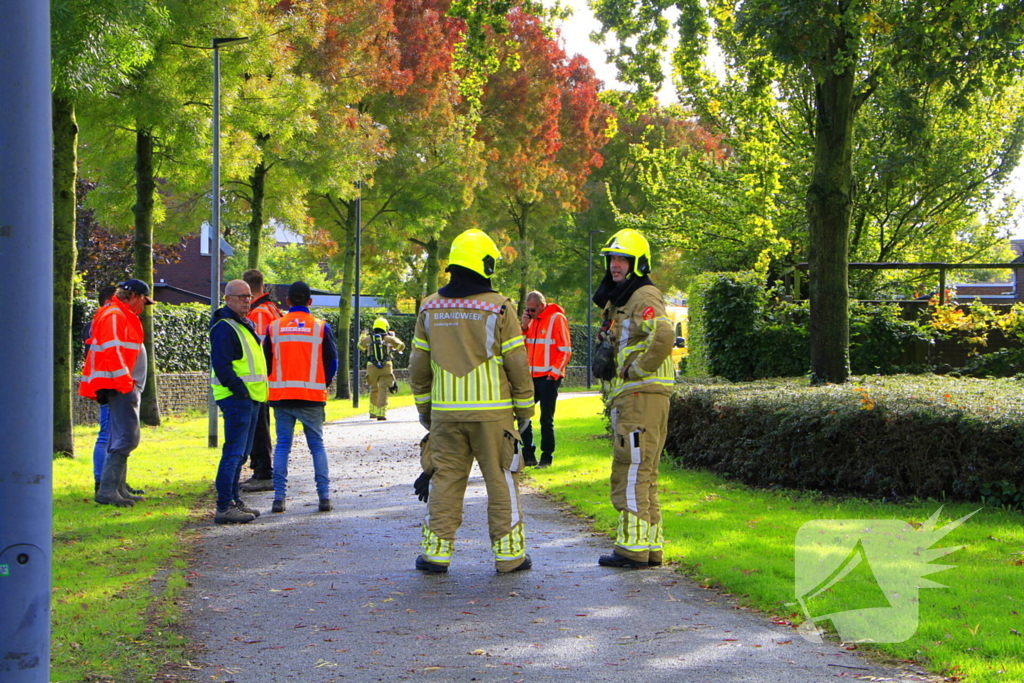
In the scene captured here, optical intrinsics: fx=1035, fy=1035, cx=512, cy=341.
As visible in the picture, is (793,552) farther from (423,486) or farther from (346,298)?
(346,298)

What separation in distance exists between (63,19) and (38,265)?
25.9 feet

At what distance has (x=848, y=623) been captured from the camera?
5512 mm

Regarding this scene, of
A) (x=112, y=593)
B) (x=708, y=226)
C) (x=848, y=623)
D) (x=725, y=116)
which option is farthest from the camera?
(x=725, y=116)

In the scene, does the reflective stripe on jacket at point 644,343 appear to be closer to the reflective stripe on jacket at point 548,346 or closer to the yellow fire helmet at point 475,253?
the yellow fire helmet at point 475,253

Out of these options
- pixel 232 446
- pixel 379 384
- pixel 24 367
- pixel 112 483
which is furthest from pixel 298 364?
pixel 379 384

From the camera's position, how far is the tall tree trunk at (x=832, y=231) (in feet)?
42.2

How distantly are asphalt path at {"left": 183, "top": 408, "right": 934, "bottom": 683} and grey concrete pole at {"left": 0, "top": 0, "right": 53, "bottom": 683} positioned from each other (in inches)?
60.4

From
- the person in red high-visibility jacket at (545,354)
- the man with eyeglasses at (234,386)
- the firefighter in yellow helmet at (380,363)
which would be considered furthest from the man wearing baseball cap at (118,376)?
the firefighter in yellow helmet at (380,363)

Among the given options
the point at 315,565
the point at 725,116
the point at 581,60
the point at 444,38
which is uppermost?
the point at 581,60

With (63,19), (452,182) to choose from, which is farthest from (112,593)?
(452,182)

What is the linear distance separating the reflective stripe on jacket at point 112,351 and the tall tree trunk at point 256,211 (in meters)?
12.4

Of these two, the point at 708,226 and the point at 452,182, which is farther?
the point at 452,182

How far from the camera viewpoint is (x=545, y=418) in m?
13.0

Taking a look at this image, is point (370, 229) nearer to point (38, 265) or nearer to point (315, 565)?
point (315, 565)
